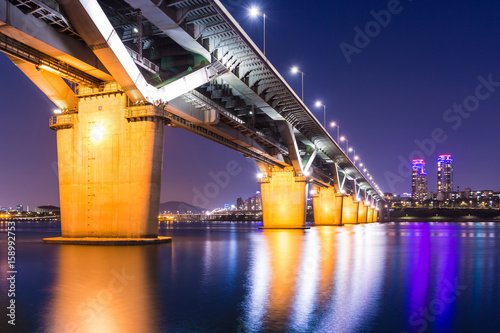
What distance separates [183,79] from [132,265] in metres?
15.2

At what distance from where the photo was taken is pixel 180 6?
80.4ft

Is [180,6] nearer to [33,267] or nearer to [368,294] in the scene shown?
[33,267]

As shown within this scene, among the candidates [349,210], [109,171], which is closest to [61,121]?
[109,171]

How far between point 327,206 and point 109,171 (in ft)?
246

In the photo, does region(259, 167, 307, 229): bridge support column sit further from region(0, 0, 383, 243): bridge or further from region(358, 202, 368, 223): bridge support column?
region(358, 202, 368, 223): bridge support column

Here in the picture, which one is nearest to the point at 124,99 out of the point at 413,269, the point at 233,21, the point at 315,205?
the point at 233,21

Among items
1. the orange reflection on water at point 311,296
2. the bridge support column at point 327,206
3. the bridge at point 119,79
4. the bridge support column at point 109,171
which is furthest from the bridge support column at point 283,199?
the orange reflection on water at point 311,296

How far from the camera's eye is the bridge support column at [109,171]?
1002 inches

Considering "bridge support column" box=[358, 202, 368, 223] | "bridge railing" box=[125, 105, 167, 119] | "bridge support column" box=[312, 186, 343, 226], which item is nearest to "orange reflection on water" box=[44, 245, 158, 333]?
"bridge railing" box=[125, 105, 167, 119]

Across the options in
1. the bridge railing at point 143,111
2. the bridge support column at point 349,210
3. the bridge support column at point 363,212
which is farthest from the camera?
the bridge support column at point 363,212

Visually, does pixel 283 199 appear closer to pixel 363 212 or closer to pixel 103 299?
pixel 103 299

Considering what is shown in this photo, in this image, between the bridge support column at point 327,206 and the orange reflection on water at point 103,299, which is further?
the bridge support column at point 327,206

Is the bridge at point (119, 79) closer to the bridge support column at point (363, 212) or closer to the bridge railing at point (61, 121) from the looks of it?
the bridge railing at point (61, 121)

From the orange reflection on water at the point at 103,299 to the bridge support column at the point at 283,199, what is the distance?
149 ft
